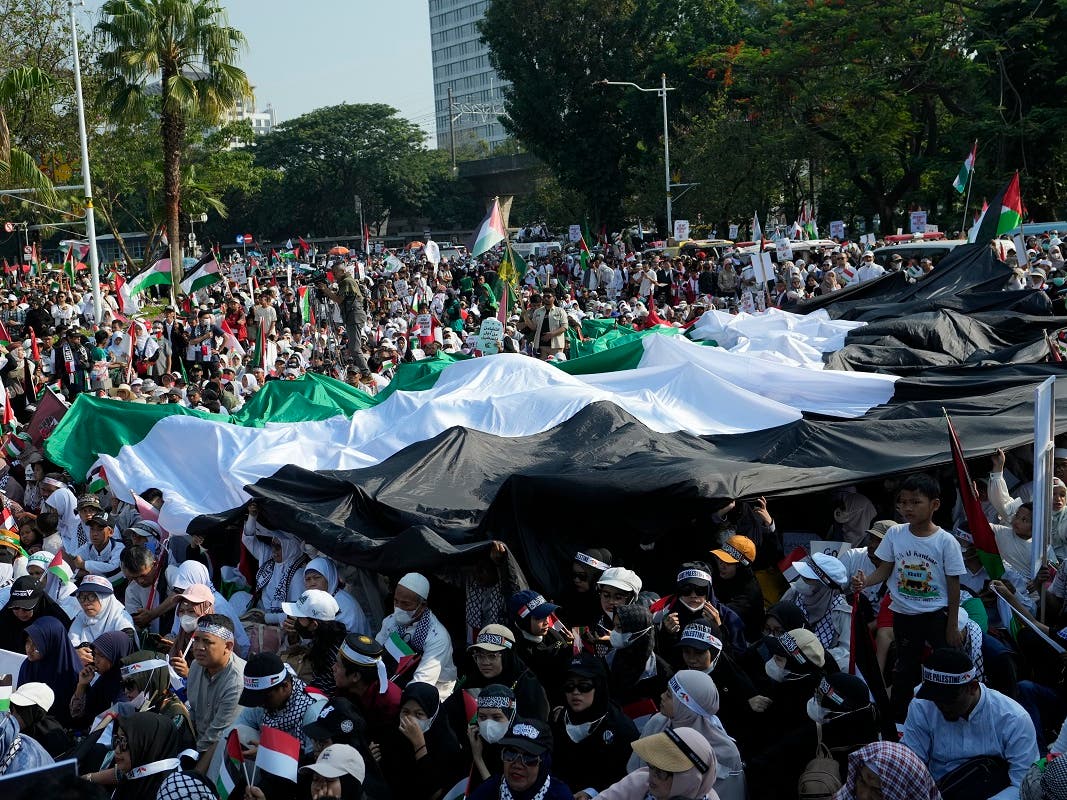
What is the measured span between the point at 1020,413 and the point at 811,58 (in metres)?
25.8

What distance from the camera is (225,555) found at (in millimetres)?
9070

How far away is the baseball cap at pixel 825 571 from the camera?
247 inches

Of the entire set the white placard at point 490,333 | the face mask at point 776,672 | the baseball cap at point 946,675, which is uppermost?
the white placard at point 490,333

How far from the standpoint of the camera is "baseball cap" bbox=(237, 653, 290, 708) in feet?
17.1

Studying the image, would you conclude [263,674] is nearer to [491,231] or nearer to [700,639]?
[700,639]

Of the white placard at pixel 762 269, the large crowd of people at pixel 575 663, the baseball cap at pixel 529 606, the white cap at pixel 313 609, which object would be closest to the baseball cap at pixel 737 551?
the large crowd of people at pixel 575 663

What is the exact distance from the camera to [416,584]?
6777 mm

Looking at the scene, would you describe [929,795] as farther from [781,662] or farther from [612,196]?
[612,196]

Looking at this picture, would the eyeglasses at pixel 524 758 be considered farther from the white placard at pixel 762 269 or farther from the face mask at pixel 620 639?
the white placard at pixel 762 269

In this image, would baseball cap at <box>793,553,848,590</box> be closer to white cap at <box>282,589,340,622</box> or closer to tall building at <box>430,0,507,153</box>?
white cap at <box>282,589,340,622</box>

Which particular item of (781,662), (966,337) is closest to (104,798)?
(781,662)

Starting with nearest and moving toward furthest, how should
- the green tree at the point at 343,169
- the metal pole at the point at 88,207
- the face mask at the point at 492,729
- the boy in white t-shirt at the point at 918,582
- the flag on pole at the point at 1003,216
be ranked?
the face mask at the point at 492,729
the boy in white t-shirt at the point at 918,582
the flag on pole at the point at 1003,216
the metal pole at the point at 88,207
the green tree at the point at 343,169

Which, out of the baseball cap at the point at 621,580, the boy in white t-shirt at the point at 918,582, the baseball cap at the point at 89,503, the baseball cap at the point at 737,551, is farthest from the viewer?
the baseball cap at the point at 89,503

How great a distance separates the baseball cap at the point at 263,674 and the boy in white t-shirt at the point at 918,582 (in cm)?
295
